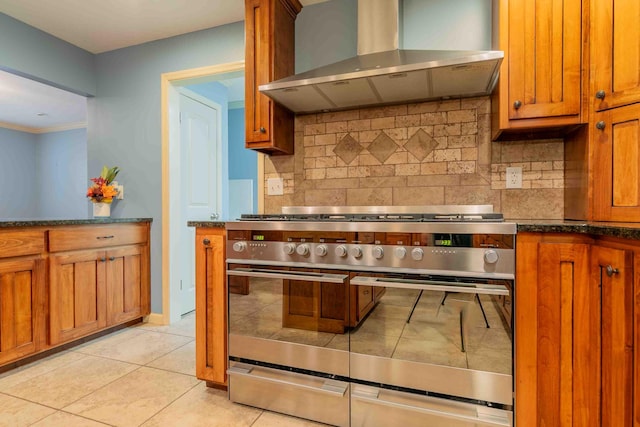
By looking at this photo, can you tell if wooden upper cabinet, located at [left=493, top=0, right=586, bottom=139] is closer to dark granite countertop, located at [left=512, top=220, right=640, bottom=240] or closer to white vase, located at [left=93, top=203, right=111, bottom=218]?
dark granite countertop, located at [left=512, top=220, right=640, bottom=240]

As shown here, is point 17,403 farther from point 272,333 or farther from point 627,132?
point 627,132

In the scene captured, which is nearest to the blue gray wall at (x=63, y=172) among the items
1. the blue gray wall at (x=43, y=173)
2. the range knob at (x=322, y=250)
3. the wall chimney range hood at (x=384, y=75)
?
the blue gray wall at (x=43, y=173)

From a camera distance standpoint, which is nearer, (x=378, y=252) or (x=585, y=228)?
(x=585, y=228)

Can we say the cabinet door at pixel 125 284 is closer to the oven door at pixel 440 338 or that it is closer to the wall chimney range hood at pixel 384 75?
the wall chimney range hood at pixel 384 75

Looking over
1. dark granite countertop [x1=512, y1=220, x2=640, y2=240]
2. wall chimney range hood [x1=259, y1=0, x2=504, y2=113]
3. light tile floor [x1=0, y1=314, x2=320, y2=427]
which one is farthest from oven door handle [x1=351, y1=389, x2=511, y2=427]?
wall chimney range hood [x1=259, y1=0, x2=504, y2=113]

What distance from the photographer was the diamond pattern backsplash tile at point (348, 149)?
7.49 ft

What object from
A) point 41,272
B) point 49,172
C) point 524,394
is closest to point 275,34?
point 41,272

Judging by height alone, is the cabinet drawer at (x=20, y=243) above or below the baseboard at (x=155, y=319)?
above

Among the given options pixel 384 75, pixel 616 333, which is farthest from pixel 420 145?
pixel 616 333

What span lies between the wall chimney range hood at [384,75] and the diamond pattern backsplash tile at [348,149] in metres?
0.22

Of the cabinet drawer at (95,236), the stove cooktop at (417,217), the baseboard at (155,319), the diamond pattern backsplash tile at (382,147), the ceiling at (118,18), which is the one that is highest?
the ceiling at (118,18)

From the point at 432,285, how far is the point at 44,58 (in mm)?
3505

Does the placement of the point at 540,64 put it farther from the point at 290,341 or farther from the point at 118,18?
the point at 118,18

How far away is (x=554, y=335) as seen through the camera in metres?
1.30
